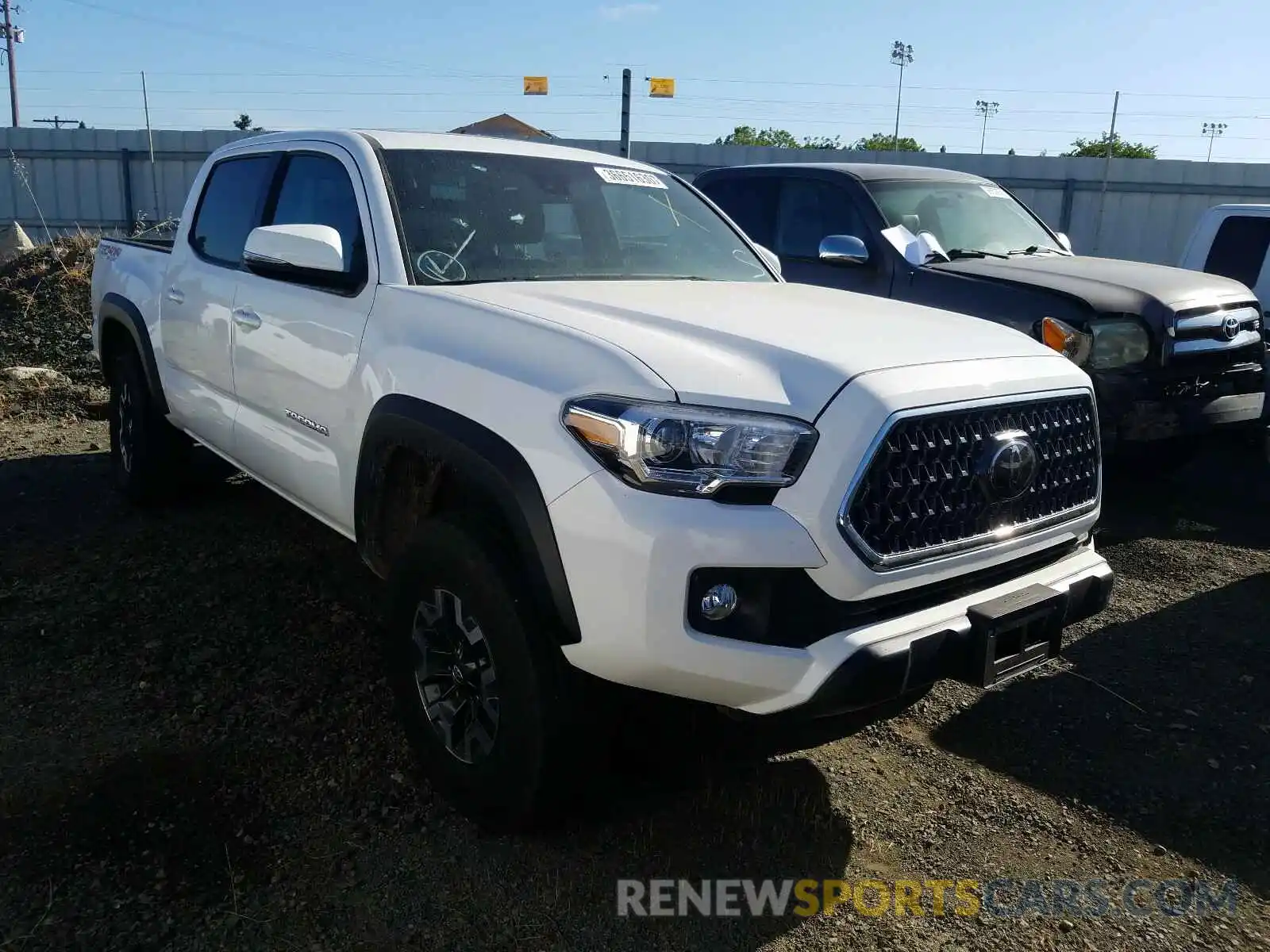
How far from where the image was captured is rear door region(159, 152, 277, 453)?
14.0 ft

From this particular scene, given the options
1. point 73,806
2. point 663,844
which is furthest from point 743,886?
point 73,806

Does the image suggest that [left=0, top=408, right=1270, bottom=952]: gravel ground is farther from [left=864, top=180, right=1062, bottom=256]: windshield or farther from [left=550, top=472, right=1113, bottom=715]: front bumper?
[left=864, top=180, right=1062, bottom=256]: windshield

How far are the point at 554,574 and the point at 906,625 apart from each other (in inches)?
32.7

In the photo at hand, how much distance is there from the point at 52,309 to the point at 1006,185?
16.3 metres

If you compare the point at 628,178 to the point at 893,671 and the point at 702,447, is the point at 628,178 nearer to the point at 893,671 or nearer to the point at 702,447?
the point at 702,447

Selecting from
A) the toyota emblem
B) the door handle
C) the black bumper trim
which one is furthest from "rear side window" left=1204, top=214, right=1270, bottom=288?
the door handle

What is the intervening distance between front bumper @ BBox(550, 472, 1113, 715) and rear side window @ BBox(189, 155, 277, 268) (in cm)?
269

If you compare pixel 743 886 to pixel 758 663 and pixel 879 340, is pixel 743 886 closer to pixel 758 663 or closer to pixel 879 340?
pixel 758 663

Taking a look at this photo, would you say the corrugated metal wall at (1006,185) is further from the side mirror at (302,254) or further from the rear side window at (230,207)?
the side mirror at (302,254)

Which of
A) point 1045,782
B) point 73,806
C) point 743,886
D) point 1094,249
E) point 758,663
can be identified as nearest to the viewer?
point 758,663

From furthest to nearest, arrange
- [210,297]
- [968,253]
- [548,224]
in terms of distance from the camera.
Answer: [968,253] → [210,297] → [548,224]

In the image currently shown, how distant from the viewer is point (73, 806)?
2.90 m

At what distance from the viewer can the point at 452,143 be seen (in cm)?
378

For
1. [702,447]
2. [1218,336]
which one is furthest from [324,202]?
[1218,336]
